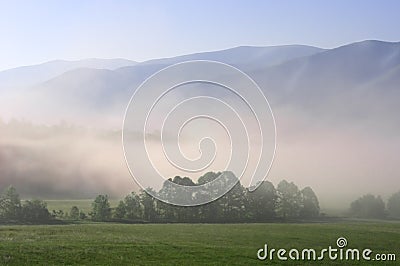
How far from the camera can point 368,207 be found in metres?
127

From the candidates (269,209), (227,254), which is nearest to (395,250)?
(227,254)

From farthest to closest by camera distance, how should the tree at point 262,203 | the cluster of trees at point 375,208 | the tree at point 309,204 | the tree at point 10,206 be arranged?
1. the cluster of trees at point 375,208
2. the tree at point 309,204
3. the tree at point 262,203
4. the tree at point 10,206

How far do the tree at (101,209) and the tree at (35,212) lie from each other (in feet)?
27.8

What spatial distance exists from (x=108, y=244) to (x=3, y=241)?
7697mm

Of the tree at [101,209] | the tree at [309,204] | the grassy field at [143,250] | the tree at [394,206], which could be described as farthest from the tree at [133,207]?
the tree at [394,206]

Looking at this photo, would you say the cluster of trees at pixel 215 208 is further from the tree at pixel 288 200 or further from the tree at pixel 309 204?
the tree at pixel 309 204

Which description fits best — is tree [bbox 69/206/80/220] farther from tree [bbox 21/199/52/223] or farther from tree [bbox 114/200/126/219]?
tree [bbox 114/200/126/219]

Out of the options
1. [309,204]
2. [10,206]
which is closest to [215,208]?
[309,204]

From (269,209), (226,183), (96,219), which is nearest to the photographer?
(226,183)

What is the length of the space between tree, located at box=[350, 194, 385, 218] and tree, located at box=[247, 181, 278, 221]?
27.2m

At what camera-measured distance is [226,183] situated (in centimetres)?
7575

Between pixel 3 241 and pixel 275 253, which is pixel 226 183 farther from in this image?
pixel 3 241

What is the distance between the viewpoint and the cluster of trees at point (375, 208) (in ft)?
A: 404

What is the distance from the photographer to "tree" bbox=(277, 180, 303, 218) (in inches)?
4082
